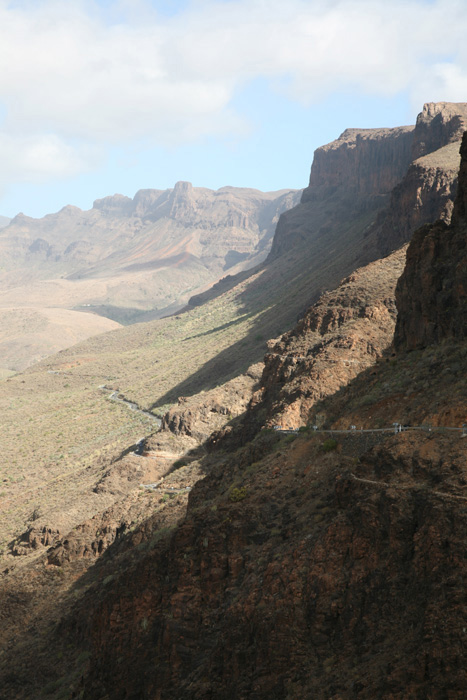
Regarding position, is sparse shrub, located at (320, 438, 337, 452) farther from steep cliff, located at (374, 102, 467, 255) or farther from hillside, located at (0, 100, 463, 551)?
steep cliff, located at (374, 102, 467, 255)

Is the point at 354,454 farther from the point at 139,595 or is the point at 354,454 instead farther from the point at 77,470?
the point at 77,470

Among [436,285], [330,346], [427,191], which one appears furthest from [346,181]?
[436,285]

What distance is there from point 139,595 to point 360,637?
292 inches

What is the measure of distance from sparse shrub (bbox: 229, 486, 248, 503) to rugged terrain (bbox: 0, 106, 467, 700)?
5cm

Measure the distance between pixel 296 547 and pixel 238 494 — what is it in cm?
417

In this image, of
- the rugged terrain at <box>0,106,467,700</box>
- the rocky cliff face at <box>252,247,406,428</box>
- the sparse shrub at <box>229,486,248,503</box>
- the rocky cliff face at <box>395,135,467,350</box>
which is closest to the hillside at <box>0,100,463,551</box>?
the rugged terrain at <box>0,106,467,700</box>

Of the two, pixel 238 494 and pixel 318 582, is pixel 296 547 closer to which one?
pixel 318 582

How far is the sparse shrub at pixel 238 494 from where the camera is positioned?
18.0m

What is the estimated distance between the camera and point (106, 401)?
2931 inches

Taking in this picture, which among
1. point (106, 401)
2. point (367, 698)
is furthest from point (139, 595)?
point (106, 401)

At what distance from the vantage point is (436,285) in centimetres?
2262

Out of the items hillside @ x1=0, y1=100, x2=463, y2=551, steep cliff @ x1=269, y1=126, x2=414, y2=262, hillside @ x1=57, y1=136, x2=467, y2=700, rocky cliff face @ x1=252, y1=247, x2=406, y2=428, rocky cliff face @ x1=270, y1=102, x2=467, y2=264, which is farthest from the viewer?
steep cliff @ x1=269, y1=126, x2=414, y2=262

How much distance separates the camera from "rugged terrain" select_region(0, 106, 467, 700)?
1117cm

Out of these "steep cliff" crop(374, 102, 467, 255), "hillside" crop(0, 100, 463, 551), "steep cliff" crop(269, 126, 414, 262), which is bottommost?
"hillside" crop(0, 100, 463, 551)
